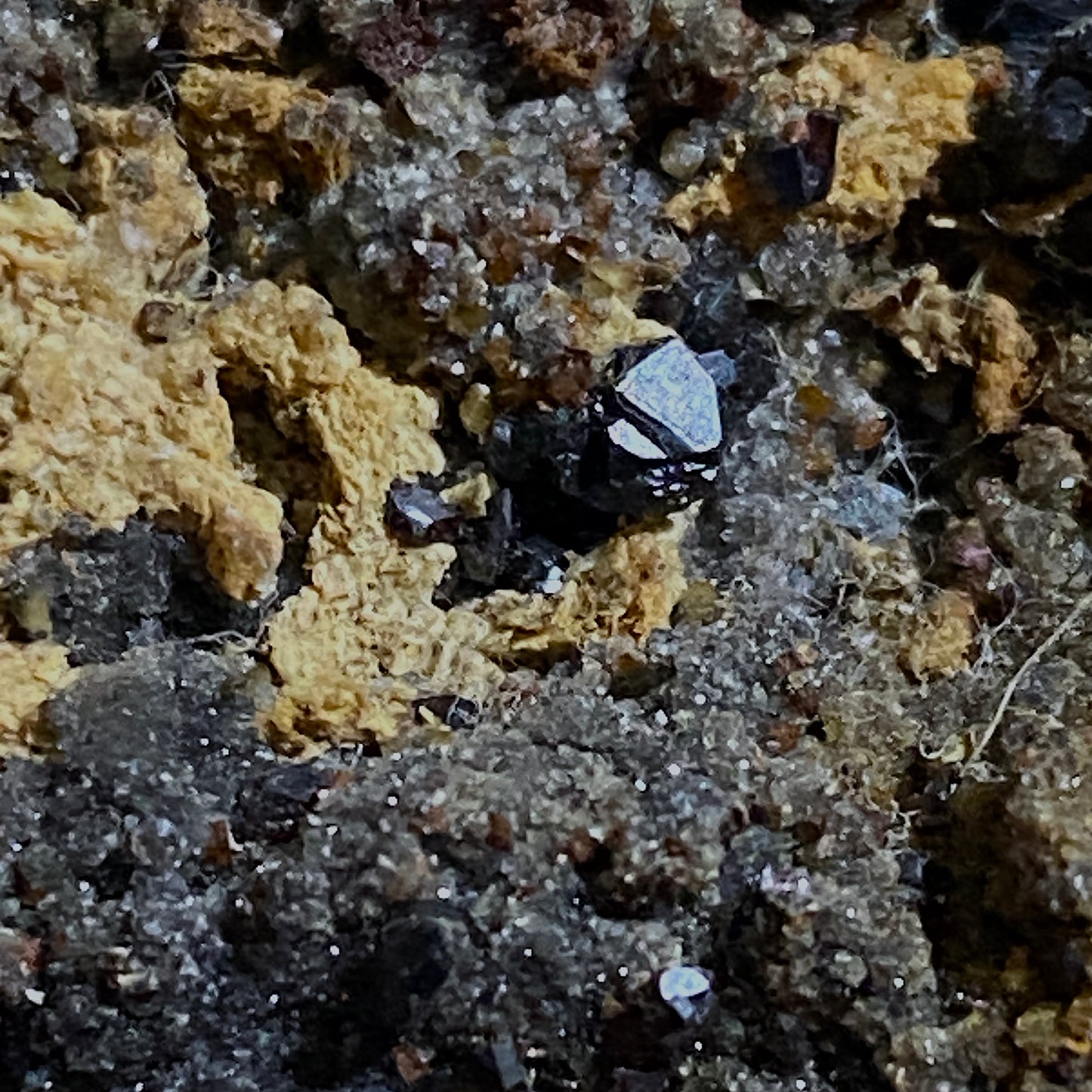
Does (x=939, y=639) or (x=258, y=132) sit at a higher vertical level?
(x=258, y=132)

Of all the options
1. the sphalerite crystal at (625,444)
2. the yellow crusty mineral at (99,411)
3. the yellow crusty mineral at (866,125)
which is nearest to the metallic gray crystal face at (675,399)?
the sphalerite crystal at (625,444)

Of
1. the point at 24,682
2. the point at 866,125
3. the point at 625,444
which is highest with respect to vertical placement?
the point at 866,125

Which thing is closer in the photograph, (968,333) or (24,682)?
(24,682)

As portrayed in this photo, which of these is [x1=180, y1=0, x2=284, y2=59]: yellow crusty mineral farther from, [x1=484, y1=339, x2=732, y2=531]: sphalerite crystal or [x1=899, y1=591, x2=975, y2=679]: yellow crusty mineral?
[x1=899, y1=591, x2=975, y2=679]: yellow crusty mineral

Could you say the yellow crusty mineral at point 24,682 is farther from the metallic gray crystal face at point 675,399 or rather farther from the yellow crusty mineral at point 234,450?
the metallic gray crystal face at point 675,399

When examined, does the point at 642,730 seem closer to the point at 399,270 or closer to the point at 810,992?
the point at 810,992

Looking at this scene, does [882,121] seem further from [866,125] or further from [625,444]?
[625,444]

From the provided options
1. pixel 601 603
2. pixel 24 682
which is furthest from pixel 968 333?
pixel 24 682
